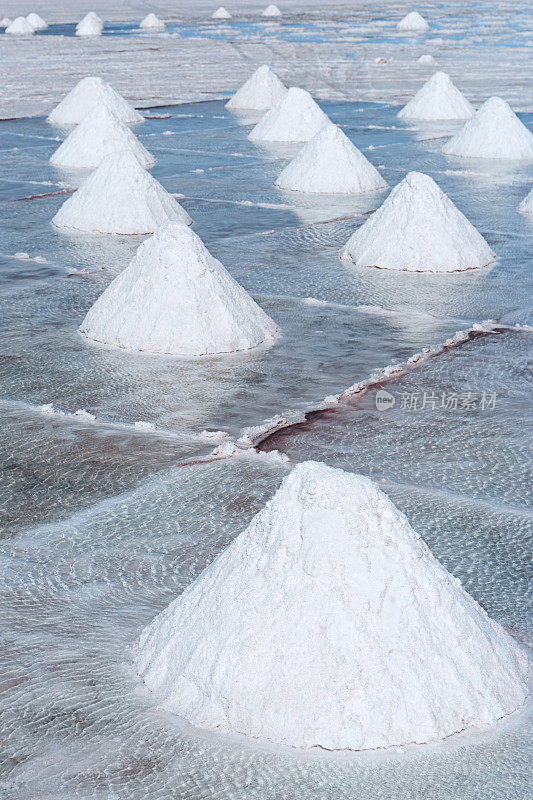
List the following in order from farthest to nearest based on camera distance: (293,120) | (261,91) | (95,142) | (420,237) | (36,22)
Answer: (36,22) < (261,91) < (293,120) < (95,142) < (420,237)

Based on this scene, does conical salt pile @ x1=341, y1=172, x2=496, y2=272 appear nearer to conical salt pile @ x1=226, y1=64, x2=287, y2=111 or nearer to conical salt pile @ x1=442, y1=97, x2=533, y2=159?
conical salt pile @ x1=442, y1=97, x2=533, y2=159

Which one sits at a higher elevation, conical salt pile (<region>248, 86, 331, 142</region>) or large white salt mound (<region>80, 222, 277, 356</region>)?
large white salt mound (<region>80, 222, 277, 356</region>)

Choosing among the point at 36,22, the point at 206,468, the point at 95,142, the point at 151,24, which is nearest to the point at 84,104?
the point at 95,142

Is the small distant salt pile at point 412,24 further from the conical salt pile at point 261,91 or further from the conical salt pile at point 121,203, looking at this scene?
the conical salt pile at point 121,203

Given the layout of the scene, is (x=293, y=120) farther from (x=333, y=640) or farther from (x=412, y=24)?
(x=412, y=24)

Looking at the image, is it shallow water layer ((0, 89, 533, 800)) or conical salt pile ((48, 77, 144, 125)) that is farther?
conical salt pile ((48, 77, 144, 125))

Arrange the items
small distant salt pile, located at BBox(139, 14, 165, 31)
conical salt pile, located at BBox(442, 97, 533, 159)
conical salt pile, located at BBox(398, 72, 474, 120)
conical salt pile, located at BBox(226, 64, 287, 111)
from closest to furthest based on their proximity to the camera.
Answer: conical salt pile, located at BBox(442, 97, 533, 159) → conical salt pile, located at BBox(398, 72, 474, 120) → conical salt pile, located at BBox(226, 64, 287, 111) → small distant salt pile, located at BBox(139, 14, 165, 31)

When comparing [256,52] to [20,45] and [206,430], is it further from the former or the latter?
[206,430]

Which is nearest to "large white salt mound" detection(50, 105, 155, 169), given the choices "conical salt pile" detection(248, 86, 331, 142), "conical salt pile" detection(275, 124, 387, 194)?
"conical salt pile" detection(275, 124, 387, 194)
